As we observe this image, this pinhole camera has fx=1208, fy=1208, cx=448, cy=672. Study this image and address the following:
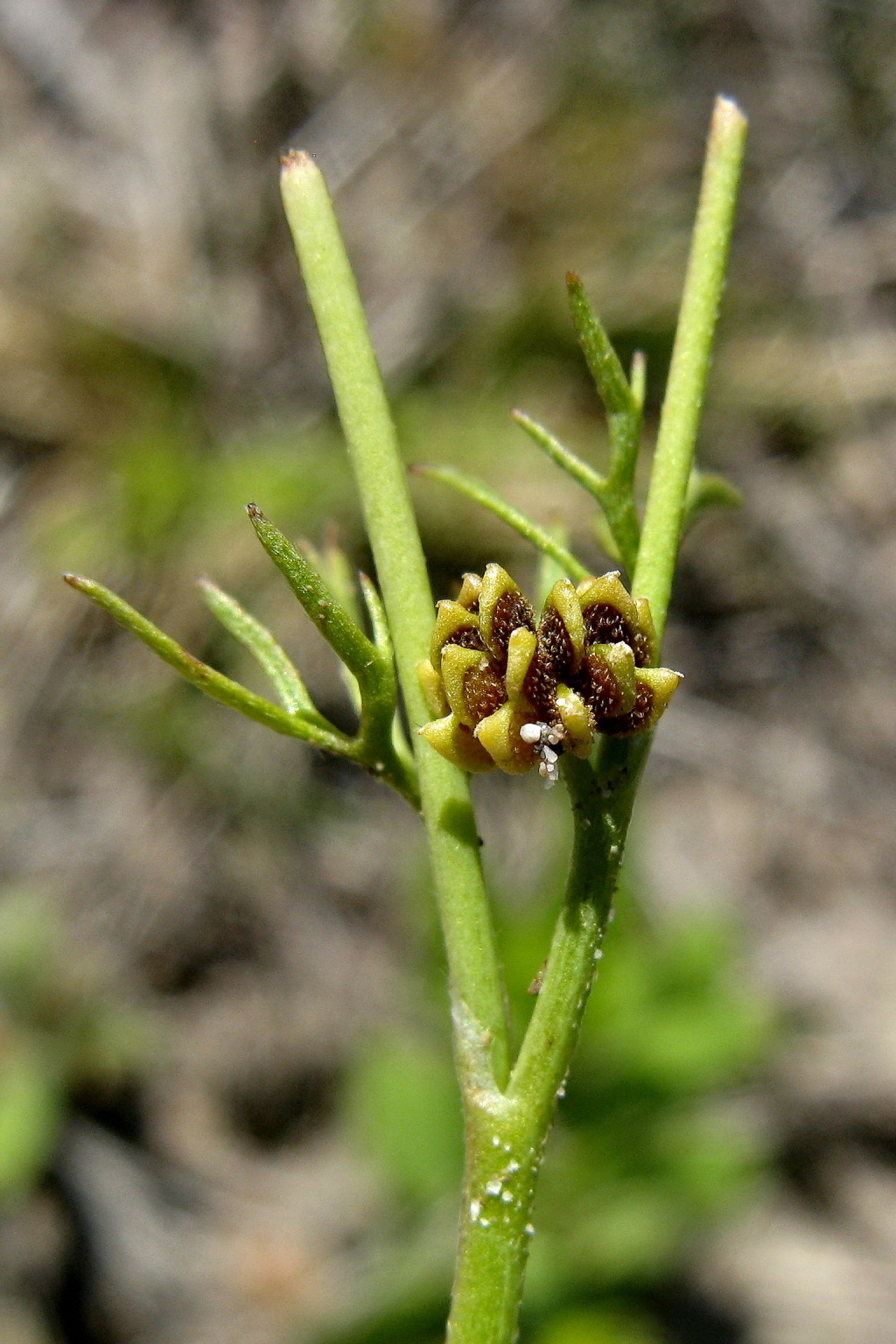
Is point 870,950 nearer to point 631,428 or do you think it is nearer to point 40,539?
point 40,539

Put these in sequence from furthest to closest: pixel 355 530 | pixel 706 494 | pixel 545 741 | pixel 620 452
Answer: pixel 355 530 < pixel 706 494 < pixel 620 452 < pixel 545 741

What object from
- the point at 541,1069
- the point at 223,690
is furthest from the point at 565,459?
the point at 541,1069

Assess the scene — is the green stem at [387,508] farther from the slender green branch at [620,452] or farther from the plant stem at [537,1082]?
the slender green branch at [620,452]

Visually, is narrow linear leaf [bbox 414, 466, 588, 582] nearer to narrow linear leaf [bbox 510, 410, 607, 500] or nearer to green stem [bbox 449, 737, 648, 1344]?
narrow linear leaf [bbox 510, 410, 607, 500]

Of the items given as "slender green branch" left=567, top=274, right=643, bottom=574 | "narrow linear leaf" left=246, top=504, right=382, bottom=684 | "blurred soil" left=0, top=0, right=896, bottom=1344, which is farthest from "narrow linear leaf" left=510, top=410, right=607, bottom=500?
"blurred soil" left=0, top=0, right=896, bottom=1344

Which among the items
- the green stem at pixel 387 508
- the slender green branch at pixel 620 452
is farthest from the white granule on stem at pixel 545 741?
the slender green branch at pixel 620 452

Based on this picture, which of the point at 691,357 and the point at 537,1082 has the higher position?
the point at 691,357

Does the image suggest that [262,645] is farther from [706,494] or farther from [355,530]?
[355,530]
